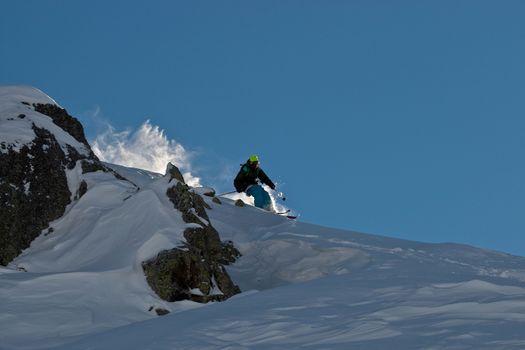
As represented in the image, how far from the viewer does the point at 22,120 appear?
13211 millimetres

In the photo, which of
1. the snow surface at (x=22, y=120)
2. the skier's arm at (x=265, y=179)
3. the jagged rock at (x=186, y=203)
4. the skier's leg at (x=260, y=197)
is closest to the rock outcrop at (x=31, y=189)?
the snow surface at (x=22, y=120)

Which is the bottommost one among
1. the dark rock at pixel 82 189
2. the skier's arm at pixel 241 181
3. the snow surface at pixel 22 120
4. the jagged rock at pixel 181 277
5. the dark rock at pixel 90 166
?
the jagged rock at pixel 181 277

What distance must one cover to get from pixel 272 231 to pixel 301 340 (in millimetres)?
9785

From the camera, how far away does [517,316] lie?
5.25m

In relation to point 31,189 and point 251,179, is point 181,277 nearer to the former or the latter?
point 31,189

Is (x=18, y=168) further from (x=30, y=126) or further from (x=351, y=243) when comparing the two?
(x=351, y=243)

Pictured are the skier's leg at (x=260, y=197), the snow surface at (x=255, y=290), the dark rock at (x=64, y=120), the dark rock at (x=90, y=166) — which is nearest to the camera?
the snow surface at (x=255, y=290)

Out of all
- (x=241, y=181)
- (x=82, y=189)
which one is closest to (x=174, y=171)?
(x=82, y=189)

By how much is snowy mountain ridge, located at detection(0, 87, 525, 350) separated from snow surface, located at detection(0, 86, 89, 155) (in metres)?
0.04

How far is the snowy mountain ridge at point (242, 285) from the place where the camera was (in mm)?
5363

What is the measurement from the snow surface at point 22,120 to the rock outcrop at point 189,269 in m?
2.79

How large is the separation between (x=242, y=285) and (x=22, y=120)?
508cm

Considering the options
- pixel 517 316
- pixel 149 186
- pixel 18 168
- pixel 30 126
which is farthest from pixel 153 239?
pixel 517 316

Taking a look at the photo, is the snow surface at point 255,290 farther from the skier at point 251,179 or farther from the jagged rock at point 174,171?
the skier at point 251,179
